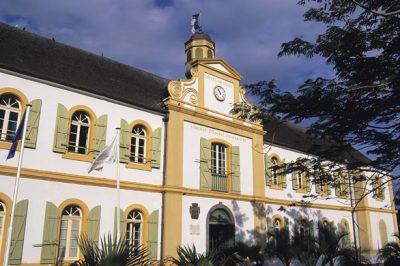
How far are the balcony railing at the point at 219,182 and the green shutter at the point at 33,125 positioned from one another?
302 inches

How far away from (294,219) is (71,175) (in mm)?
13145

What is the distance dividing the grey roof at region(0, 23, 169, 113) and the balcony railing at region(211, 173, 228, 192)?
12.5ft

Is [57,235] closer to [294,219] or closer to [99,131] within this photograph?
[99,131]

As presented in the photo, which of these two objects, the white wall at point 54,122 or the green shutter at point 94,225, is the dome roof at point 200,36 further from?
the green shutter at point 94,225

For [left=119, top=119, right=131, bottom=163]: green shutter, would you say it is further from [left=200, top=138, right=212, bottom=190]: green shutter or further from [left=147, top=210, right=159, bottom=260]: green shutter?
[left=200, top=138, right=212, bottom=190]: green shutter

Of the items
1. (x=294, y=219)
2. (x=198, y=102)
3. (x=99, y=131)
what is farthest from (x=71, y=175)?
(x=294, y=219)

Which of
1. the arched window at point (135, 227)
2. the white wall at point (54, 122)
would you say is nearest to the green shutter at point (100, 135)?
the white wall at point (54, 122)

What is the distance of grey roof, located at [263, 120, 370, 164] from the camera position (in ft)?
24.6

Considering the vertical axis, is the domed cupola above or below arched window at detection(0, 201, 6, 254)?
above

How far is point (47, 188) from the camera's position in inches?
506

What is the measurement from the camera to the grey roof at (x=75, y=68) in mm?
13672

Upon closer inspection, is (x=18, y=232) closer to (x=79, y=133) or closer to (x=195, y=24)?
(x=79, y=133)

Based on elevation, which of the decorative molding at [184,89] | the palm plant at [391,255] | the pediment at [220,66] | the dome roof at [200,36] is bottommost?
the palm plant at [391,255]

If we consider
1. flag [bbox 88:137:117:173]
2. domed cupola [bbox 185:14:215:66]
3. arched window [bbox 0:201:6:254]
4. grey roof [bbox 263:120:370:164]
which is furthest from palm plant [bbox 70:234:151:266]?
domed cupola [bbox 185:14:215:66]
